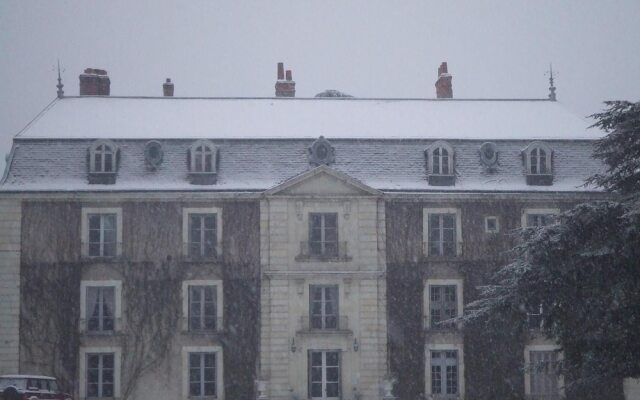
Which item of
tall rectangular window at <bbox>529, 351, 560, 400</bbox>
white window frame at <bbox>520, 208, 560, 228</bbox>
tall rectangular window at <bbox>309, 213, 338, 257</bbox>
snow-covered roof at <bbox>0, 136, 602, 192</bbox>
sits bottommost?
tall rectangular window at <bbox>529, 351, 560, 400</bbox>

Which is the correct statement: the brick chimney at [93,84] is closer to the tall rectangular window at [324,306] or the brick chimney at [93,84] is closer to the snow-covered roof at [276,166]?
the snow-covered roof at [276,166]

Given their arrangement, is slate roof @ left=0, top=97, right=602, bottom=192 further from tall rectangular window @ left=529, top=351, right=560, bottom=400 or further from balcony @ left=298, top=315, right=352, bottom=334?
tall rectangular window @ left=529, top=351, right=560, bottom=400

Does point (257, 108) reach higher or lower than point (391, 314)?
higher

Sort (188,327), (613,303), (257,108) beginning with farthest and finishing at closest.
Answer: (257,108) < (188,327) < (613,303)

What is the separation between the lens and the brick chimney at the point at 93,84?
38406mm

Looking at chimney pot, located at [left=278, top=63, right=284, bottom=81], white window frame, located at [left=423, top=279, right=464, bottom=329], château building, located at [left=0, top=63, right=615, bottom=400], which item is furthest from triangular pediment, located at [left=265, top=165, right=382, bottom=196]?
chimney pot, located at [left=278, top=63, right=284, bottom=81]

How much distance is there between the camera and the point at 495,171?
113ft

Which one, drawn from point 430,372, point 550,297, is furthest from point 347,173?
point 550,297

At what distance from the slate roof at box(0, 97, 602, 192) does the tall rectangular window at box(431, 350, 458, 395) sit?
6430mm

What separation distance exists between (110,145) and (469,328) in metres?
15.5

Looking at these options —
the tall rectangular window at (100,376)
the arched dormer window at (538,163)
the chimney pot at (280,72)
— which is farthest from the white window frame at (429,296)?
the chimney pot at (280,72)

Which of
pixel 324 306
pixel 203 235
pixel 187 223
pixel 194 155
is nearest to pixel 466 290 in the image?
pixel 324 306

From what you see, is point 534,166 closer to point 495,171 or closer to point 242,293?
point 495,171

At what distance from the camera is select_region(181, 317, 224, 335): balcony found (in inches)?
1280
